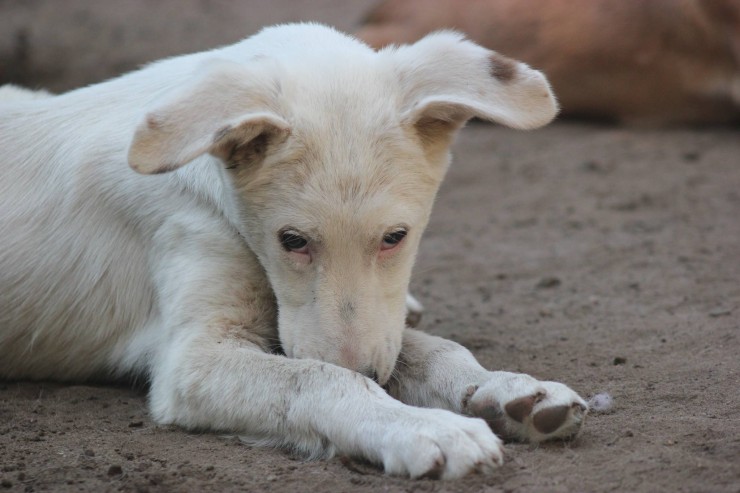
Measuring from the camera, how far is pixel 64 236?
4043 millimetres

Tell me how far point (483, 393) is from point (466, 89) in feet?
3.21

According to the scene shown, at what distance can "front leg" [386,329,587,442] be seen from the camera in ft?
10.5

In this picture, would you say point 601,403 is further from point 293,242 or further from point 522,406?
point 293,242

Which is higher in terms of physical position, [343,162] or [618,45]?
[618,45]

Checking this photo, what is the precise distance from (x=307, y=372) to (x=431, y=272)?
255 cm

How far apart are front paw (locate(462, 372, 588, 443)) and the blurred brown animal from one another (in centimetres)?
519

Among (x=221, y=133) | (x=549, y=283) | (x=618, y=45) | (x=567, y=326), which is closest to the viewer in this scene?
(x=221, y=133)

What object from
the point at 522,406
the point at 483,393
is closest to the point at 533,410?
the point at 522,406

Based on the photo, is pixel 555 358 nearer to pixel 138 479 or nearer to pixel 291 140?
pixel 291 140

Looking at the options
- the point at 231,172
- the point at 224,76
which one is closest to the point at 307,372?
the point at 231,172

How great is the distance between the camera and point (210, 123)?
3.16 m

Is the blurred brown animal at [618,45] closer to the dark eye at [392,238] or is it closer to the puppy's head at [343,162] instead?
the puppy's head at [343,162]

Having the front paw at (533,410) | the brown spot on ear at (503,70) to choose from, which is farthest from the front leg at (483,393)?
the brown spot on ear at (503,70)

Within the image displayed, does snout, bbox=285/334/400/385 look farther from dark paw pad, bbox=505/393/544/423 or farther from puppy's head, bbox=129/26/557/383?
dark paw pad, bbox=505/393/544/423
